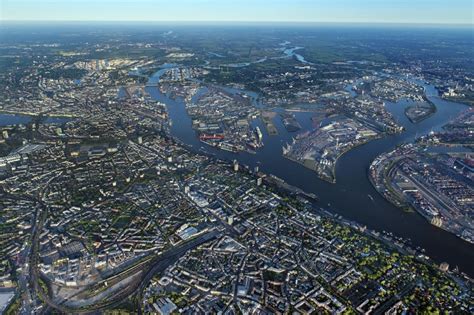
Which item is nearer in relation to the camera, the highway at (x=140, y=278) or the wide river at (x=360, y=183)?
the highway at (x=140, y=278)

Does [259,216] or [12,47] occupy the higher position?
[12,47]

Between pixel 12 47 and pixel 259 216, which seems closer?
pixel 259 216

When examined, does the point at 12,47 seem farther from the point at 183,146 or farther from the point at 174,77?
the point at 183,146

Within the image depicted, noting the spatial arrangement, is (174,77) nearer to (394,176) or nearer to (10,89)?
(10,89)

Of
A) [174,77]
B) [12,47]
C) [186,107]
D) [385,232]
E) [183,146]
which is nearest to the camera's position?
[385,232]

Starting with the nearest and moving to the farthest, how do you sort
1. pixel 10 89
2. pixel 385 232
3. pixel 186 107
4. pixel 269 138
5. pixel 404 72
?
1. pixel 385 232
2. pixel 269 138
3. pixel 186 107
4. pixel 10 89
5. pixel 404 72

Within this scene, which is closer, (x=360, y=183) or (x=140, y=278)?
(x=140, y=278)

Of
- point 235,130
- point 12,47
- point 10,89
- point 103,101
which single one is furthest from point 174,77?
point 12,47

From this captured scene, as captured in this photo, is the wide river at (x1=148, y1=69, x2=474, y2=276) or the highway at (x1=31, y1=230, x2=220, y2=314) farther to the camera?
the wide river at (x1=148, y1=69, x2=474, y2=276)
